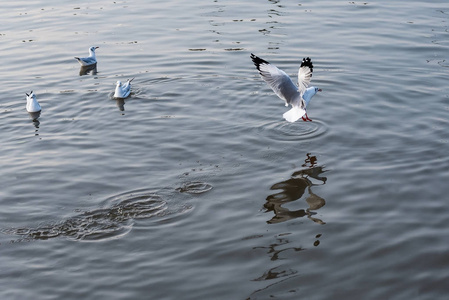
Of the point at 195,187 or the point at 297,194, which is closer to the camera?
the point at 297,194

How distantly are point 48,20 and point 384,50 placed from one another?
11646 millimetres

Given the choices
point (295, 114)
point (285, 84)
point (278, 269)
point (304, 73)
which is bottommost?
point (278, 269)

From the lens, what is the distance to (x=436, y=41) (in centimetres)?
1692

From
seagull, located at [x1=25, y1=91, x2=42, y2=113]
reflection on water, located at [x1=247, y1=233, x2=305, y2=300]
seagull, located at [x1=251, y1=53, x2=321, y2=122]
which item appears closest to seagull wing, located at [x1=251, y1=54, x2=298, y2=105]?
seagull, located at [x1=251, y1=53, x2=321, y2=122]

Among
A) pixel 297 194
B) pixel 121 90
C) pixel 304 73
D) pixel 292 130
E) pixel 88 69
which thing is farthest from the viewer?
pixel 88 69

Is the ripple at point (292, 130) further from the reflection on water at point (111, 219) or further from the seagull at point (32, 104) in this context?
the seagull at point (32, 104)

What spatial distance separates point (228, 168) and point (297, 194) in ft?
4.39

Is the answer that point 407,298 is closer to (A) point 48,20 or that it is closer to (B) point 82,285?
(B) point 82,285

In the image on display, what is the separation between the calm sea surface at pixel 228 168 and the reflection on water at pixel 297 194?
3cm

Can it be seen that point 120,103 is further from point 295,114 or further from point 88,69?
point 295,114

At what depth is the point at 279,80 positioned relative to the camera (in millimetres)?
11828

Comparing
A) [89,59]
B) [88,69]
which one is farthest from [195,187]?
[89,59]

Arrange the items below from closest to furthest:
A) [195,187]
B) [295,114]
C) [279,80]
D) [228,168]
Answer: [195,187], [228,168], [295,114], [279,80]

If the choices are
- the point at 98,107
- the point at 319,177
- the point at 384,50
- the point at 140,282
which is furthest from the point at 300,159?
the point at 384,50
